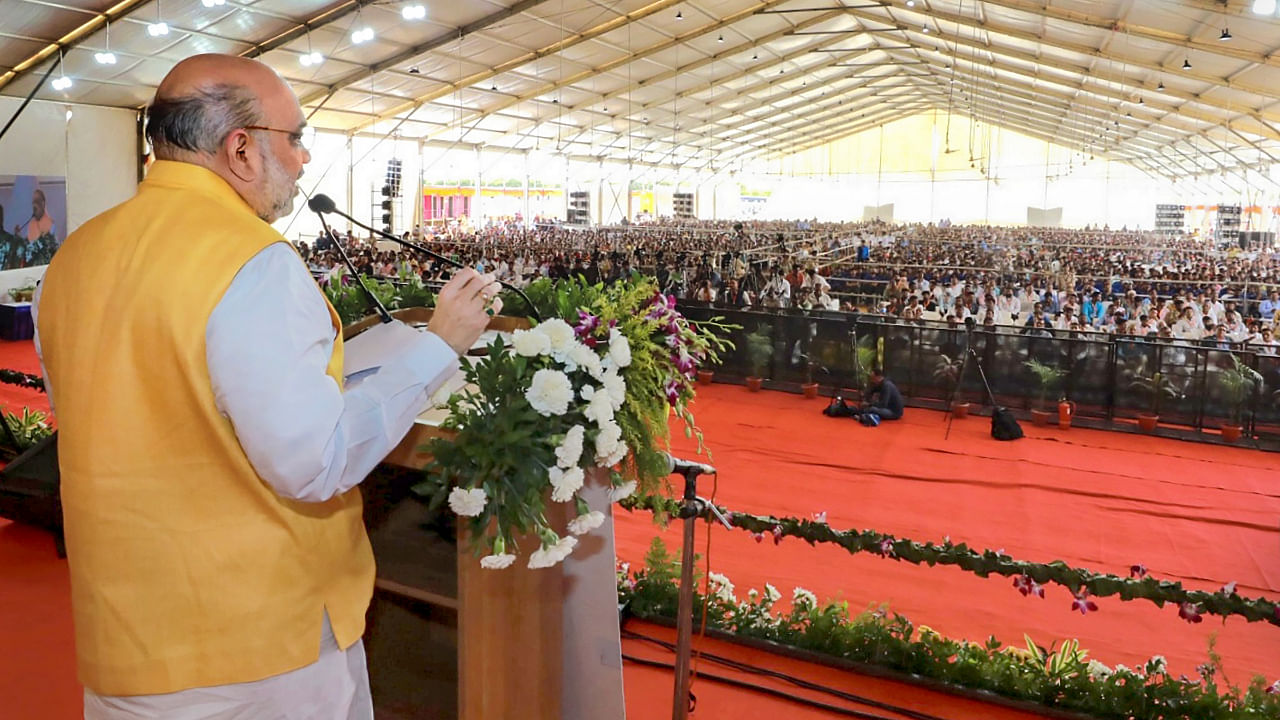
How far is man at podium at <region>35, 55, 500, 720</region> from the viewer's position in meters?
1.01

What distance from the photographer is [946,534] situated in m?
5.00

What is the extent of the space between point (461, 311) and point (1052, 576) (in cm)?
267

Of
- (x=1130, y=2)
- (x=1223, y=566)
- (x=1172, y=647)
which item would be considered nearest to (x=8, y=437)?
(x=1172, y=647)

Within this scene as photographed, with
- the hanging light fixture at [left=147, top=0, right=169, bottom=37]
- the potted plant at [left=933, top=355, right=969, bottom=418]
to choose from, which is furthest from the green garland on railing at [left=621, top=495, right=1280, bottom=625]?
the hanging light fixture at [left=147, top=0, right=169, bottom=37]

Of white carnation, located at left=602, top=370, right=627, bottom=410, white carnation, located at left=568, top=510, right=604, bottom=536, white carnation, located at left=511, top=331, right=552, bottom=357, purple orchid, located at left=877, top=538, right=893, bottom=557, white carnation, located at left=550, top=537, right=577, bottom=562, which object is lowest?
purple orchid, located at left=877, top=538, right=893, bottom=557

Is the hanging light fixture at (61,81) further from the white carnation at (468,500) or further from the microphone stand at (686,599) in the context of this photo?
the white carnation at (468,500)

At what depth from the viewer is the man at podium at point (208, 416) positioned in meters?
1.01

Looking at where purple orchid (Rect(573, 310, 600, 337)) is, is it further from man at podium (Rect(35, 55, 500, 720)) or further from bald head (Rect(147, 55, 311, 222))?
bald head (Rect(147, 55, 311, 222))

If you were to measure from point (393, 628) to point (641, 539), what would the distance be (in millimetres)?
2629

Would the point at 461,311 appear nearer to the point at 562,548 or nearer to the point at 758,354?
the point at 562,548

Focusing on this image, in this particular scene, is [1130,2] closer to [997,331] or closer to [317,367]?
[997,331]

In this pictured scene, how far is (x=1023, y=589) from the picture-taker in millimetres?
3135

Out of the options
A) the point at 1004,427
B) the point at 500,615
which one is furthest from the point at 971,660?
the point at 1004,427

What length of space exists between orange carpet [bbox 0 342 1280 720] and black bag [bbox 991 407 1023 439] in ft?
0.29
